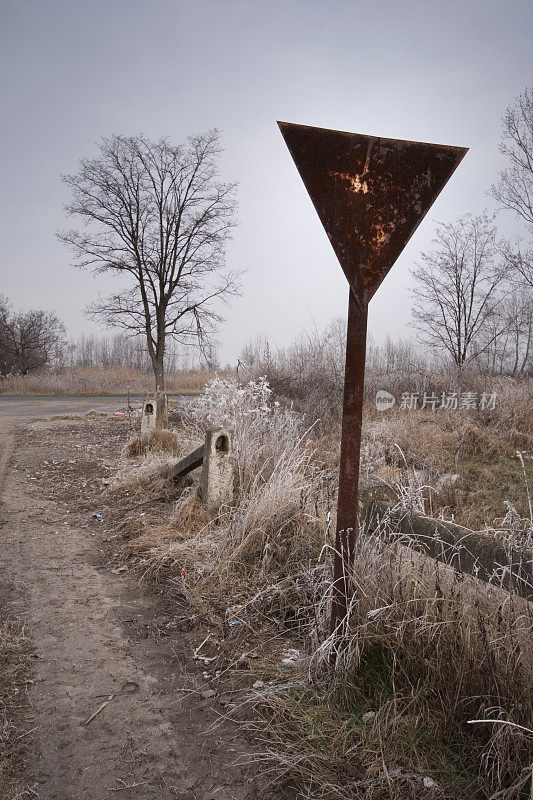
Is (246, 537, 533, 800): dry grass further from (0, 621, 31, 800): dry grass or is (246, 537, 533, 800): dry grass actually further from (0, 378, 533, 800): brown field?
(0, 621, 31, 800): dry grass

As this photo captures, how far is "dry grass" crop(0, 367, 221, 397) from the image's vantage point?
24688mm

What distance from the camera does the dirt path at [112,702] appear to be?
2039mm

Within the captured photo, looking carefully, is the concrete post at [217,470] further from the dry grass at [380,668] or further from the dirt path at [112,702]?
the dirt path at [112,702]

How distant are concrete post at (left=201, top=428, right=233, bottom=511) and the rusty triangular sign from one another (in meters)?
2.80

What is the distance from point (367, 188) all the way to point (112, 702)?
2.73 metres

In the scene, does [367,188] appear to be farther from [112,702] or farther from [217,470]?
[217,470]

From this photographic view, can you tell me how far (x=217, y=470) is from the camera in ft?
15.5

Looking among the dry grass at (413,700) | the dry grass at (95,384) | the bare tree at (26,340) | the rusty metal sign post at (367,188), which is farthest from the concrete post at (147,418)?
the bare tree at (26,340)

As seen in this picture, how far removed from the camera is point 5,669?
2.72m

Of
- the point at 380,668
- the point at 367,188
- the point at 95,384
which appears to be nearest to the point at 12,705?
the point at 380,668

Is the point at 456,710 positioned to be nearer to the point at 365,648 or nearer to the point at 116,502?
the point at 365,648

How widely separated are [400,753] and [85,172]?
52.7ft

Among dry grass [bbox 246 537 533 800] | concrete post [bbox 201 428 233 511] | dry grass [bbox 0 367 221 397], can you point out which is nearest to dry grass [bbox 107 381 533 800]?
dry grass [bbox 246 537 533 800]

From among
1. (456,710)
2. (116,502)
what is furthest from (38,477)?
(456,710)
